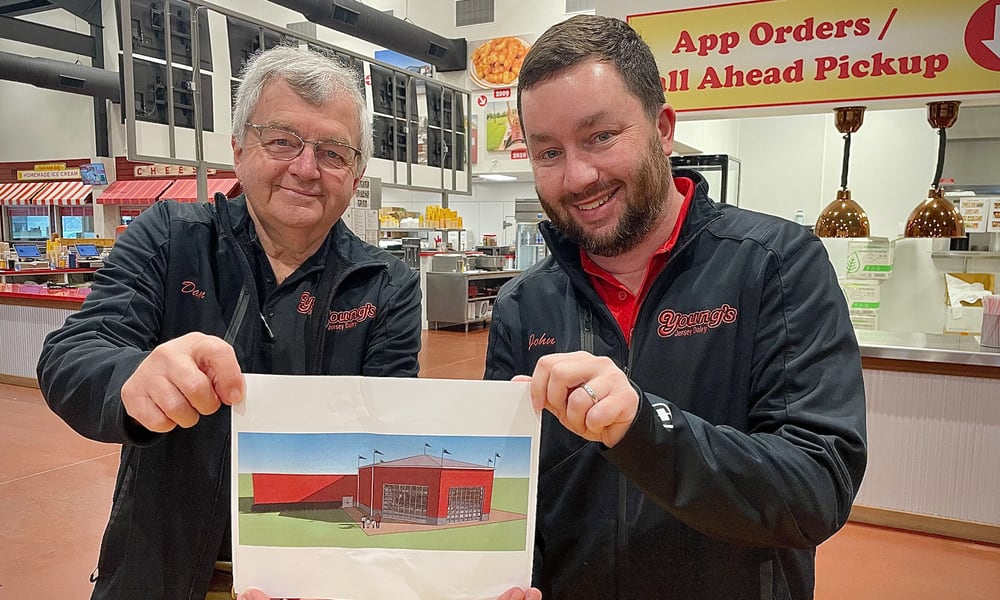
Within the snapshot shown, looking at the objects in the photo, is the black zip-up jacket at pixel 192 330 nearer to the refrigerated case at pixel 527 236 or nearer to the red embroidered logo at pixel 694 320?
the red embroidered logo at pixel 694 320

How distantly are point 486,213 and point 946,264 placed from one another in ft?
32.0

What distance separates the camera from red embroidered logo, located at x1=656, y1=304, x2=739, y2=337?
1.28 meters

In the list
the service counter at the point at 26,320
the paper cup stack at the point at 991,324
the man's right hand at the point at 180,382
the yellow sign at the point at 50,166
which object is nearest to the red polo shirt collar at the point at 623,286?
the man's right hand at the point at 180,382

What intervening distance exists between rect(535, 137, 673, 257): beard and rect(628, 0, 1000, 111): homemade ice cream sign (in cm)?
263

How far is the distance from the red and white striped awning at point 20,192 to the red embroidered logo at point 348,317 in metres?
16.4

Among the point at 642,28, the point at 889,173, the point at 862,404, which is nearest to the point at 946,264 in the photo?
the point at 889,173

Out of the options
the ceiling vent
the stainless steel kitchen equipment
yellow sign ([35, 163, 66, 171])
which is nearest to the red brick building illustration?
the stainless steel kitchen equipment

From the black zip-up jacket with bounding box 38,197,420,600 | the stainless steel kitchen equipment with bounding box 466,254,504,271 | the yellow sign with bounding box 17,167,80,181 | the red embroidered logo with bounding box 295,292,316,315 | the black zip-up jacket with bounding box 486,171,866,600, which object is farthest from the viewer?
the yellow sign with bounding box 17,167,80,181

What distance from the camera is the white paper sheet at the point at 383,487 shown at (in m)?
1.09

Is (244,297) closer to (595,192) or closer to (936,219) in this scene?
(595,192)

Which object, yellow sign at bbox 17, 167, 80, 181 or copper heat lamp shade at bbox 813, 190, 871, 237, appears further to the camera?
yellow sign at bbox 17, 167, 80, 181

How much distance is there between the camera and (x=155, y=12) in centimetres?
455

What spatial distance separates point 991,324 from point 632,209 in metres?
3.26

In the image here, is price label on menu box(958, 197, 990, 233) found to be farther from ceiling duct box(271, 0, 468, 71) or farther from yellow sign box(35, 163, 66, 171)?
yellow sign box(35, 163, 66, 171)
